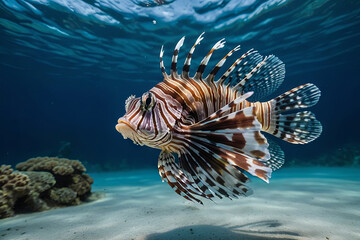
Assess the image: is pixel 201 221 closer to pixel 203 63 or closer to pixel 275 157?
pixel 275 157

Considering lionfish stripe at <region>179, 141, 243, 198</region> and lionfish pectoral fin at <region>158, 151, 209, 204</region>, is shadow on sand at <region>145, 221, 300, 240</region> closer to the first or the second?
lionfish pectoral fin at <region>158, 151, 209, 204</region>

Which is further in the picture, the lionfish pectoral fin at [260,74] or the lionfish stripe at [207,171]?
the lionfish pectoral fin at [260,74]

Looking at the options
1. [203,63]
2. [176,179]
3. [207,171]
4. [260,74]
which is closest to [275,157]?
[260,74]

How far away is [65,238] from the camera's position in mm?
2908

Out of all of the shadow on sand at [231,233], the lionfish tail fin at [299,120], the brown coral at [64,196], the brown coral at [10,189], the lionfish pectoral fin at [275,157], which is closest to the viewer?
the lionfish tail fin at [299,120]

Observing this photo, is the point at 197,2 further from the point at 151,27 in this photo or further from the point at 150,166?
the point at 150,166

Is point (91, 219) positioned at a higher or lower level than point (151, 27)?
lower

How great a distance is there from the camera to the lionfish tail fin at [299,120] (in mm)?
2203

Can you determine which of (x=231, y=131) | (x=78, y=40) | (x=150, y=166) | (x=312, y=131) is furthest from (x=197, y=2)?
(x=150, y=166)

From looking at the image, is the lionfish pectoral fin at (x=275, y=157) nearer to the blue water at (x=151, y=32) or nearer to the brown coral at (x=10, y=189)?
the brown coral at (x=10, y=189)

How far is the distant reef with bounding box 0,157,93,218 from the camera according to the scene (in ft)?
14.5

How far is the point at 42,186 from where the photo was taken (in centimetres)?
489

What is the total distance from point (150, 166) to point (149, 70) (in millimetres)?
11589

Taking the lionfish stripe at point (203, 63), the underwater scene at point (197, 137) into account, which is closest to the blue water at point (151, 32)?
the underwater scene at point (197, 137)
